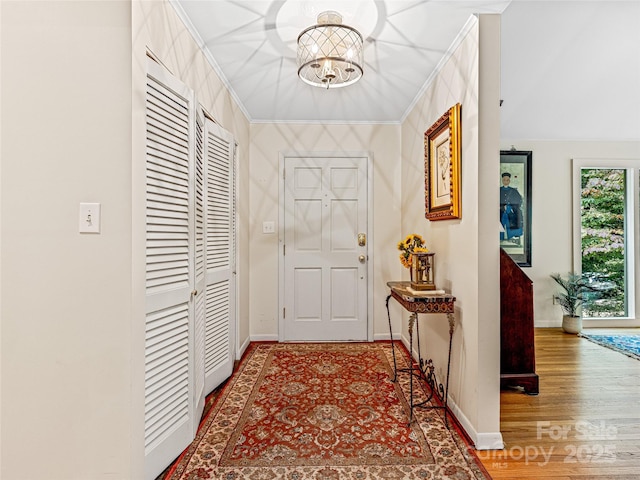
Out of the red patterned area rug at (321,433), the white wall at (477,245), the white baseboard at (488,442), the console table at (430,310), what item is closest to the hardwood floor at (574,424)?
the white baseboard at (488,442)

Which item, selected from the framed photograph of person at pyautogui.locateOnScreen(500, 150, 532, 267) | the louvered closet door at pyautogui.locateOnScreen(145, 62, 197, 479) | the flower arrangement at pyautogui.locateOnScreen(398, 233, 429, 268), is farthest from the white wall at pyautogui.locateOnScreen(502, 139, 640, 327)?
the louvered closet door at pyautogui.locateOnScreen(145, 62, 197, 479)

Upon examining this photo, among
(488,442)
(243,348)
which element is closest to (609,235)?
(488,442)

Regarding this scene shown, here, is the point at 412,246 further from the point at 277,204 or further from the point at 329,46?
the point at 277,204

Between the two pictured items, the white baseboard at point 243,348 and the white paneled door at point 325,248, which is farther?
the white paneled door at point 325,248

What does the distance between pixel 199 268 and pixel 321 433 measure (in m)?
1.25

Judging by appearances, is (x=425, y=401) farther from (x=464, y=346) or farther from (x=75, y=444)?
(x=75, y=444)

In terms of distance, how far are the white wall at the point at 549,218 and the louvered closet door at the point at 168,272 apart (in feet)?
13.2

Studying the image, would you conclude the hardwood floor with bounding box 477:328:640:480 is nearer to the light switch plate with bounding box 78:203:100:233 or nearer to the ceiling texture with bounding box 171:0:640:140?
the light switch plate with bounding box 78:203:100:233

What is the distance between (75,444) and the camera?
4.93 ft

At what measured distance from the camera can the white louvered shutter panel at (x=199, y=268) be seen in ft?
6.97

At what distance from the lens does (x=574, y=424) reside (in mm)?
2115

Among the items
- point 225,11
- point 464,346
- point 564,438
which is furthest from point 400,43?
point 564,438

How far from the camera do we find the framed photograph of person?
425cm

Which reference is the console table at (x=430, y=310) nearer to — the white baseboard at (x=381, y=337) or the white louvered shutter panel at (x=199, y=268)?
the white baseboard at (x=381, y=337)
